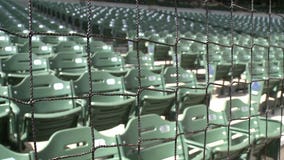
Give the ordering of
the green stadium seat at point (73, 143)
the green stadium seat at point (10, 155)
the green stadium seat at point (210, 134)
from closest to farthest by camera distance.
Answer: the green stadium seat at point (10, 155), the green stadium seat at point (73, 143), the green stadium seat at point (210, 134)

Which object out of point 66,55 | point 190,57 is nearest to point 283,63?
point 190,57

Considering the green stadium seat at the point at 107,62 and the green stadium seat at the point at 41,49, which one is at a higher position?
the green stadium seat at the point at 41,49

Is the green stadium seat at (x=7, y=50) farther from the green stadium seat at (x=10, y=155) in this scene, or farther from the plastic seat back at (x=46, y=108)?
the green stadium seat at (x=10, y=155)

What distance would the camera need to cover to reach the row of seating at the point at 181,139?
202 centimetres

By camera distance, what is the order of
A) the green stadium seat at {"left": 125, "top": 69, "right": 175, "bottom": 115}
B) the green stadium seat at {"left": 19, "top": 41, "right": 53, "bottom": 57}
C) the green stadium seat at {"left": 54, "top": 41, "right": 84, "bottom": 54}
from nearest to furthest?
the green stadium seat at {"left": 125, "top": 69, "right": 175, "bottom": 115}, the green stadium seat at {"left": 19, "top": 41, "right": 53, "bottom": 57}, the green stadium seat at {"left": 54, "top": 41, "right": 84, "bottom": 54}

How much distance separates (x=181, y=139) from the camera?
258 centimetres

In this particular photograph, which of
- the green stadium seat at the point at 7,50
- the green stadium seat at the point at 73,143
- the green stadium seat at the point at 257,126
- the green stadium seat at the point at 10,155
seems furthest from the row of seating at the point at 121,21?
the green stadium seat at the point at 10,155

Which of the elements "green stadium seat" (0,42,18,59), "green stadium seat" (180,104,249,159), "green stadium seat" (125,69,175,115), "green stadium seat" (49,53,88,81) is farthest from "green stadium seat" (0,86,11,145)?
"green stadium seat" (0,42,18,59)

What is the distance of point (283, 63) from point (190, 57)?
5.23 feet

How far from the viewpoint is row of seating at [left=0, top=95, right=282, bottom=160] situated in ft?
6.63

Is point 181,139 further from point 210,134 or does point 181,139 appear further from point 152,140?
point 210,134

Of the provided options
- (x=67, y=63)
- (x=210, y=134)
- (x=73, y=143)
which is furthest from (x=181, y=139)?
(x=67, y=63)

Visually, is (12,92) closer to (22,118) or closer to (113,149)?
(22,118)

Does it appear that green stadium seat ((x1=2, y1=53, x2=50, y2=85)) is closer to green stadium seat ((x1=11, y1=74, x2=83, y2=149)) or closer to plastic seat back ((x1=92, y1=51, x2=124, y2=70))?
plastic seat back ((x1=92, y1=51, x2=124, y2=70))
